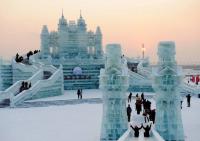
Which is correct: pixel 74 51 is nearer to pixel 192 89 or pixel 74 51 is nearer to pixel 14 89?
pixel 14 89

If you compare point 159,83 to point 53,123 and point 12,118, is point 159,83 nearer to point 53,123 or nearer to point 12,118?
point 53,123

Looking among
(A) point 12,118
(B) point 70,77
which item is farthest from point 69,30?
(A) point 12,118

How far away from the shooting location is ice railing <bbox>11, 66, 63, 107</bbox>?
3700 centimetres

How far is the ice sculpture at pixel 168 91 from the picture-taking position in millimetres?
20031

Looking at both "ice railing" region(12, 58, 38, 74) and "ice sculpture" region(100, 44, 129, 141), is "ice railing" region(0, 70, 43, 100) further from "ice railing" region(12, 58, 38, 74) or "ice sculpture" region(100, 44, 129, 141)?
"ice sculpture" region(100, 44, 129, 141)

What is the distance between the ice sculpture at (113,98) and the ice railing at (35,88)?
1705 cm

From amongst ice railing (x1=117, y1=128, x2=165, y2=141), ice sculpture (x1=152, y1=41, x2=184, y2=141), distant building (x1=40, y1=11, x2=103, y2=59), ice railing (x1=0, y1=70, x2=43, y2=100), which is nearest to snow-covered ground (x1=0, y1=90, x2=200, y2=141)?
ice sculpture (x1=152, y1=41, x2=184, y2=141)

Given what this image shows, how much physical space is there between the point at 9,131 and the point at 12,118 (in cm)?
529

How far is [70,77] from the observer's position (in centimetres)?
5338

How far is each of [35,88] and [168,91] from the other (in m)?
23.6

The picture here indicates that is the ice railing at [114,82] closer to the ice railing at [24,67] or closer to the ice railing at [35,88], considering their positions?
the ice railing at [35,88]

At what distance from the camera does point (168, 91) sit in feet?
65.8

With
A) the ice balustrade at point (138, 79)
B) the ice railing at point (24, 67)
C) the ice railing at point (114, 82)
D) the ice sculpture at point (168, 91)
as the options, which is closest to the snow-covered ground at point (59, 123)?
the ice sculpture at point (168, 91)

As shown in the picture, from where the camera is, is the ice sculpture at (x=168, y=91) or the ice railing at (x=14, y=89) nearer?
the ice sculpture at (x=168, y=91)
